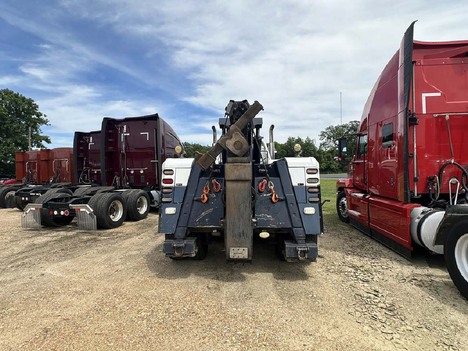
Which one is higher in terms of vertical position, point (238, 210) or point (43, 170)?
point (43, 170)

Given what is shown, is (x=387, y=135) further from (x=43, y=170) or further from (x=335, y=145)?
(x=43, y=170)

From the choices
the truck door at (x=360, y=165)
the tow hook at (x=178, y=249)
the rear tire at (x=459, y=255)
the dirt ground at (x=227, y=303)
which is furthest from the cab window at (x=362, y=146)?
the tow hook at (x=178, y=249)

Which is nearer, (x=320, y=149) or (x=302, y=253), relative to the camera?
(x=302, y=253)

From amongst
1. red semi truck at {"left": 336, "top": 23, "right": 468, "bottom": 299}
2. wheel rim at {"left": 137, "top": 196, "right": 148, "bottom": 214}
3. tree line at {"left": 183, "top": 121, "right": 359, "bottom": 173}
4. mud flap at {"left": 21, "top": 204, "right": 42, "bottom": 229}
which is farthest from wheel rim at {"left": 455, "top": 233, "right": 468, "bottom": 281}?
tree line at {"left": 183, "top": 121, "right": 359, "bottom": 173}

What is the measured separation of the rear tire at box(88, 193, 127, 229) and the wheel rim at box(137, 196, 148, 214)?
0.93 meters

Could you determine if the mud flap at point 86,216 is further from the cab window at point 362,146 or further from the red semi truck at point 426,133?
the cab window at point 362,146

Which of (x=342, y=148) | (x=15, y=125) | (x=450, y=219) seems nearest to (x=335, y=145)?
(x=342, y=148)

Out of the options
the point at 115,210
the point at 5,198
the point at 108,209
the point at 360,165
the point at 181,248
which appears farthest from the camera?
the point at 5,198

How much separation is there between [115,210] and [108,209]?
1.87ft

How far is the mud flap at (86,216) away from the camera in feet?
24.5

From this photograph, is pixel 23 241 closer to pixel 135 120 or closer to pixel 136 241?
pixel 136 241

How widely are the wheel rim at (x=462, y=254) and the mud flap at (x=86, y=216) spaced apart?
7162mm

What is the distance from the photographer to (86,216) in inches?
294

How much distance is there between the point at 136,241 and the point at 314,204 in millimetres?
3944
